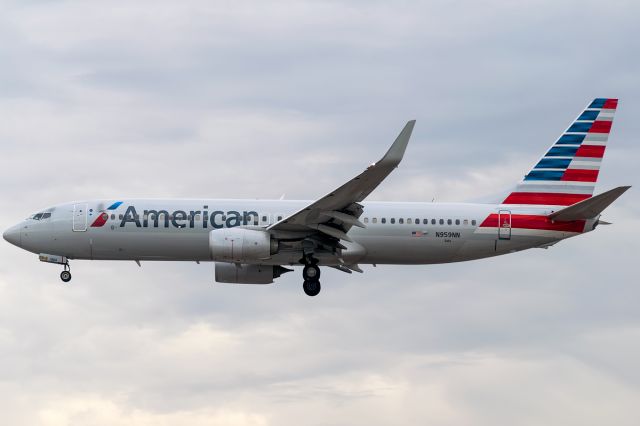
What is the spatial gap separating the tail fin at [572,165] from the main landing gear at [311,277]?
365 inches

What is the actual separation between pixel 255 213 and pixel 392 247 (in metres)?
6.00

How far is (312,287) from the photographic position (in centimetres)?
5528

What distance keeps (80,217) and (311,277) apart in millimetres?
10190

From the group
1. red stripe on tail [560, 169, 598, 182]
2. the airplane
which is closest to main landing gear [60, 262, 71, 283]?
the airplane

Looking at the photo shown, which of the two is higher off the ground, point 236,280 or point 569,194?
point 569,194

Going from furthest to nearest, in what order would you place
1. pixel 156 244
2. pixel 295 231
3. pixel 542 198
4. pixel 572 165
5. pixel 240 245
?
pixel 572 165 → pixel 542 198 → pixel 156 244 → pixel 295 231 → pixel 240 245

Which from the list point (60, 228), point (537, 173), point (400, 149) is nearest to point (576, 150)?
point (537, 173)

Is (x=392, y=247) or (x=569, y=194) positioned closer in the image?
(x=392, y=247)

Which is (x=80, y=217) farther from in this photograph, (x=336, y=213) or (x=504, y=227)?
(x=504, y=227)

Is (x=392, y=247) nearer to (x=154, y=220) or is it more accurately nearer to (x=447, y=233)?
(x=447, y=233)

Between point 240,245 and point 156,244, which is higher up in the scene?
point 240,245

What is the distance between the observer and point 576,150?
60.6 m

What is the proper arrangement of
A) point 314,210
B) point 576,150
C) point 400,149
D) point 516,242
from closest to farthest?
1. point 400,149
2. point 314,210
3. point 516,242
4. point 576,150

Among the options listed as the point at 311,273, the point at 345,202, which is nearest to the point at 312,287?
the point at 311,273
